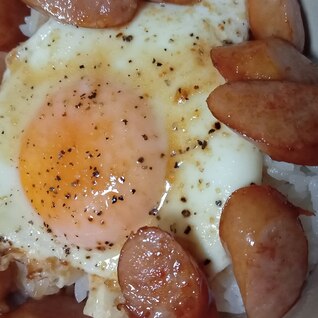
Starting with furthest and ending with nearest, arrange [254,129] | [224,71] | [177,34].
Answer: [177,34] → [224,71] → [254,129]

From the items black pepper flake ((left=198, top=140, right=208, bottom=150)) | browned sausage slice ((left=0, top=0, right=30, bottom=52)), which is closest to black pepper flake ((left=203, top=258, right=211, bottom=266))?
black pepper flake ((left=198, top=140, right=208, bottom=150))

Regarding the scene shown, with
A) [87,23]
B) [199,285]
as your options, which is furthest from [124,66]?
[199,285]

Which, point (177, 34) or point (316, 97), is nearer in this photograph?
point (316, 97)

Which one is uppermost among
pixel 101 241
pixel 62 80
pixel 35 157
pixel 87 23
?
pixel 87 23

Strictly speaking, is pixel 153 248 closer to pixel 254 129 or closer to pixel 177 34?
pixel 254 129

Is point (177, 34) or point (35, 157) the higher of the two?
point (177, 34)

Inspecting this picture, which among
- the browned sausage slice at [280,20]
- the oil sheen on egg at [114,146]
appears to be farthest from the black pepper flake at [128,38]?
the browned sausage slice at [280,20]

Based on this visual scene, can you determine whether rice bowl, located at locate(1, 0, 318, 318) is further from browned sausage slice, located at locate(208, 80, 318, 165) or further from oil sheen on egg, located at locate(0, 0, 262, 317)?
browned sausage slice, located at locate(208, 80, 318, 165)
